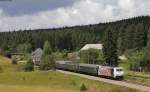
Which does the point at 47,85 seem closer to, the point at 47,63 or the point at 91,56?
the point at 47,63

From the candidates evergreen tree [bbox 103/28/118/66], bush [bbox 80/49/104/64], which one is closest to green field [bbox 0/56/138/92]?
evergreen tree [bbox 103/28/118/66]

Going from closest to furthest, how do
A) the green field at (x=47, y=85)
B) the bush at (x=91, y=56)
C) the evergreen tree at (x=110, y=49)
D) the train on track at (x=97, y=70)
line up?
the green field at (x=47, y=85) → the train on track at (x=97, y=70) → the evergreen tree at (x=110, y=49) → the bush at (x=91, y=56)

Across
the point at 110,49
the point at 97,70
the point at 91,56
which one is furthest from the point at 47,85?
the point at 91,56

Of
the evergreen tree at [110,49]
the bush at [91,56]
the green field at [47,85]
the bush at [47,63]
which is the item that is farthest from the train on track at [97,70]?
the bush at [91,56]

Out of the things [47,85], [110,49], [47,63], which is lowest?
[47,85]

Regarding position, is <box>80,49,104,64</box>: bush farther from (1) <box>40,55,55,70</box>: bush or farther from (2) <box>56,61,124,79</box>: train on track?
(1) <box>40,55,55,70</box>: bush

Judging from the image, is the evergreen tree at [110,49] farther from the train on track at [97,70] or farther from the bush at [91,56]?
the train on track at [97,70]

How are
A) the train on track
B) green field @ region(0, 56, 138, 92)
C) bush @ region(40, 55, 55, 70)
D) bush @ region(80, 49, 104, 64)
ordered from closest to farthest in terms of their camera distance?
green field @ region(0, 56, 138, 92) < the train on track < bush @ region(40, 55, 55, 70) < bush @ region(80, 49, 104, 64)

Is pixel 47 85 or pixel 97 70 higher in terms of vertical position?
pixel 97 70

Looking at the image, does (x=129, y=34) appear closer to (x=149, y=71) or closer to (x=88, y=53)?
(x=88, y=53)

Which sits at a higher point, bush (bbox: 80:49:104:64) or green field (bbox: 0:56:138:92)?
bush (bbox: 80:49:104:64)

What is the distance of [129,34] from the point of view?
183 metres

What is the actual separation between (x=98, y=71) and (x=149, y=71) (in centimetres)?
2714

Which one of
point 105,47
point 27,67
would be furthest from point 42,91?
point 105,47
